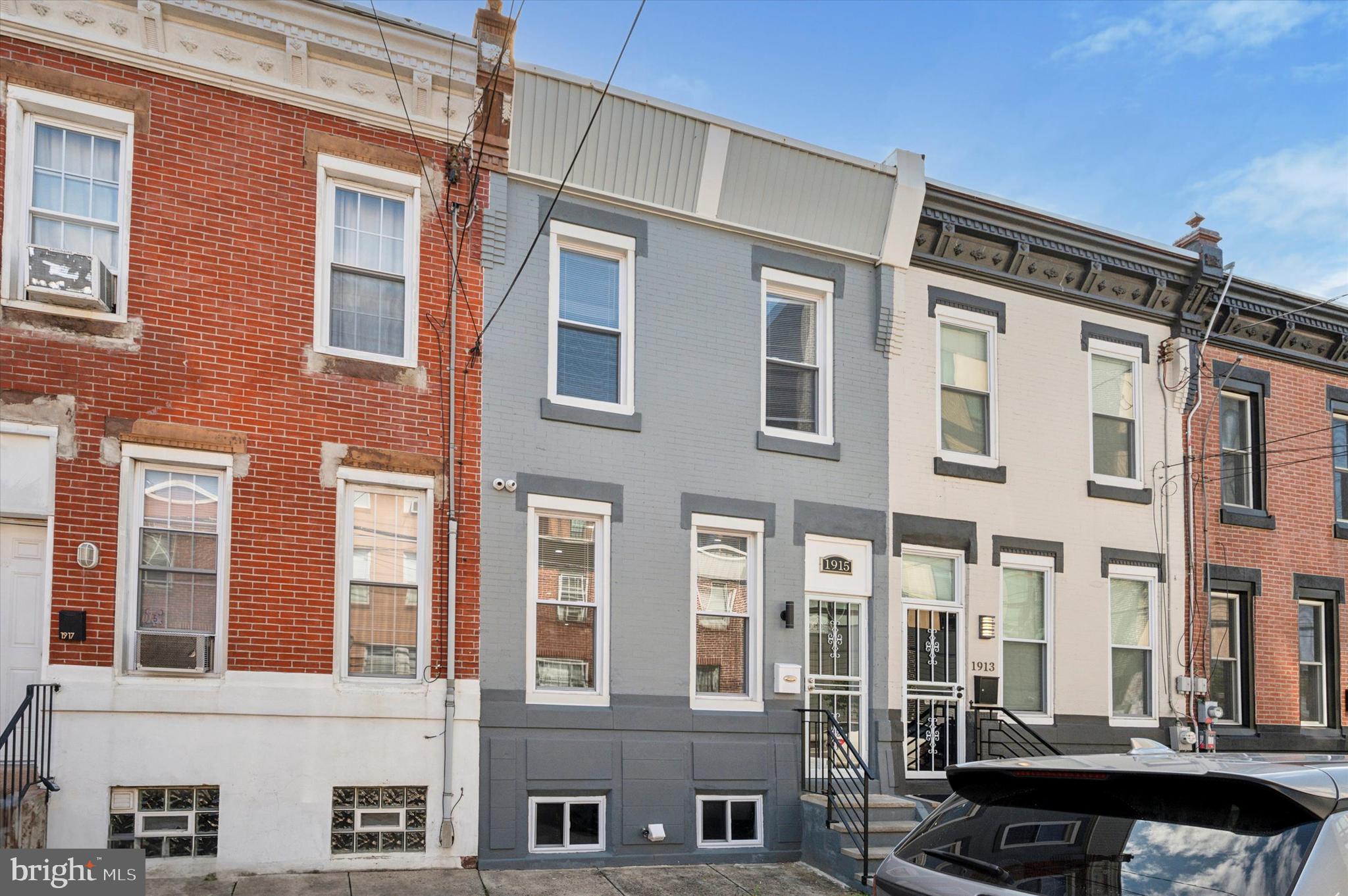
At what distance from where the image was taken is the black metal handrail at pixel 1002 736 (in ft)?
44.3

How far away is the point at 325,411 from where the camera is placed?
34.8 feet

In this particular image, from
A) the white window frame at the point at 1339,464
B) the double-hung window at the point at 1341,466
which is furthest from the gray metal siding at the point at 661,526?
the double-hung window at the point at 1341,466

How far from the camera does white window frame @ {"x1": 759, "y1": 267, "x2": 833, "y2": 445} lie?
1291 cm

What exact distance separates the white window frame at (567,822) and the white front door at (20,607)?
444 centimetres

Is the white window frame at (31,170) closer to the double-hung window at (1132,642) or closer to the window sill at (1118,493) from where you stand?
the window sill at (1118,493)

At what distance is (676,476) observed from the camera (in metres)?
12.2

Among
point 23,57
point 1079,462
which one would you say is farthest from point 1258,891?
point 1079,462

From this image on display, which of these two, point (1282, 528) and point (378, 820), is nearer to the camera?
point (378, 820)

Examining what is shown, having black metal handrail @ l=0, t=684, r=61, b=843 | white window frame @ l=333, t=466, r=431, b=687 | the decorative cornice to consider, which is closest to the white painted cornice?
white window frame @ l=333, t=466, r=431, b=687

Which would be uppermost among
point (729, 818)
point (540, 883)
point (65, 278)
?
point (65, 278)

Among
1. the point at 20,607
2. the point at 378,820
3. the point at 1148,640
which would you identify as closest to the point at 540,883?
the point at 378,820

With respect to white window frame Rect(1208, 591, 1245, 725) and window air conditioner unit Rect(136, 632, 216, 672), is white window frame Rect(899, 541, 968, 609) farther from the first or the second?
window air conditioner unit Rect(136, 632, 216, 672)

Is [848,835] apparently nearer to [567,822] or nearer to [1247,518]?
[567,822]

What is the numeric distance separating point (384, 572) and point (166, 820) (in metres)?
2.71
